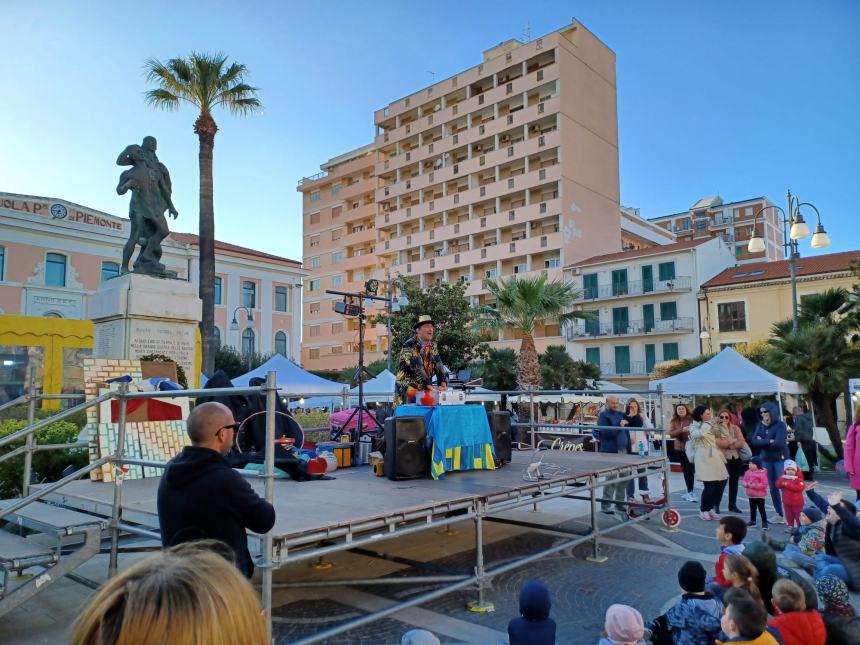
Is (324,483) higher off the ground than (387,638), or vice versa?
(324,483)

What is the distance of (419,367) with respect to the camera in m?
8.10

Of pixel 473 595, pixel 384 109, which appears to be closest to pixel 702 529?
pixel 473 595

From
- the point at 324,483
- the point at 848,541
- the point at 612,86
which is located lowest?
the point at 848,541

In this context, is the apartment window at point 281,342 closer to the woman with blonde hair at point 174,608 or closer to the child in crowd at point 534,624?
the child in crowd at point 534,624

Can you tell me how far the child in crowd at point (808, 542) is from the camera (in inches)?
236

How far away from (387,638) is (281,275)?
4574cm

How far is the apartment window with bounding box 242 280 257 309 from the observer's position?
46688 mm

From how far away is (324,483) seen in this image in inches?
265

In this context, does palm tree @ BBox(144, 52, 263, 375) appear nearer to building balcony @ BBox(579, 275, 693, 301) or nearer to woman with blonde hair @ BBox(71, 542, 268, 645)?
woman with blonde hair @ BBox(71, 542, 268, 645)

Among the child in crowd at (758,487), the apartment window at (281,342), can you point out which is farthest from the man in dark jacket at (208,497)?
the apartment window at (281,342)

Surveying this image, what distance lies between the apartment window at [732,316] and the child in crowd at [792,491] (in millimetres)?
33491

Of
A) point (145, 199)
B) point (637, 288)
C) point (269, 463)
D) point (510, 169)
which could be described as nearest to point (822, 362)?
point (145, 199)

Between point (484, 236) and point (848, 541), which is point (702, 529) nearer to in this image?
point (848, 541)

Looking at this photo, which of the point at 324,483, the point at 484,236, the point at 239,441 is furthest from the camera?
the point at 484,236
